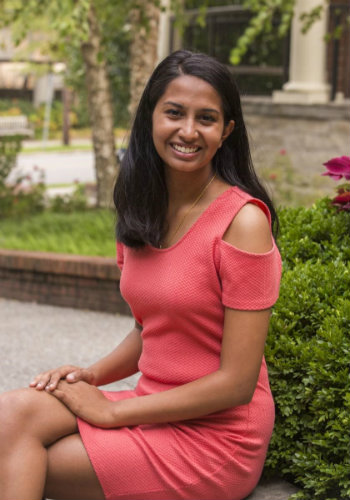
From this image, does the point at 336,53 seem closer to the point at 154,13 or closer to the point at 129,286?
the point at 154,13

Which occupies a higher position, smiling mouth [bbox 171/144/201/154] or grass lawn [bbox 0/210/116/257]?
smiling mouth [bbox 171/144/201/154]

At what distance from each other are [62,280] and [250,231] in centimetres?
463

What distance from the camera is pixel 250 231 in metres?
2.47

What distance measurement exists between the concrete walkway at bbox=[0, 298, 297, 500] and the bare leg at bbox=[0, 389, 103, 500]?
215cm

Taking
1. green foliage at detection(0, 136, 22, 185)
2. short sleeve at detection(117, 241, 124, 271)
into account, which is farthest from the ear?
green foliage at detection(0, 136, 22, 185)

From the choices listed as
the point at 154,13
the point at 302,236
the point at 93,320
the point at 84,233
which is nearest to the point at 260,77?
the point at 154,13

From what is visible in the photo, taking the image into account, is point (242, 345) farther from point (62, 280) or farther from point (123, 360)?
point (62, 280)

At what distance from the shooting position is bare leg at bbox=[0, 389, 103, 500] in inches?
96.8

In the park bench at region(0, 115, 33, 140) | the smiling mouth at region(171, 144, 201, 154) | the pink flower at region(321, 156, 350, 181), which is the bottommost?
the park bench at region(0, 115, 33, 140)

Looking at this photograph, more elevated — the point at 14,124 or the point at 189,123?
the point at 189,123

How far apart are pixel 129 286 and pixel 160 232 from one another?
0.65 feet

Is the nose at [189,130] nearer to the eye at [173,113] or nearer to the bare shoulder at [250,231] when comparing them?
the eye at [173,113]

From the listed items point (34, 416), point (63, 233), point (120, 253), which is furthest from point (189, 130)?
point (63, 233)

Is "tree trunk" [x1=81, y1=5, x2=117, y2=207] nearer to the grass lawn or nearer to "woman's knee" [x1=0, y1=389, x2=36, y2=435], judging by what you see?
the grass lawn
